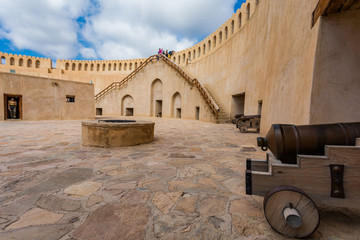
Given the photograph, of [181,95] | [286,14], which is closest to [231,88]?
[181,95]

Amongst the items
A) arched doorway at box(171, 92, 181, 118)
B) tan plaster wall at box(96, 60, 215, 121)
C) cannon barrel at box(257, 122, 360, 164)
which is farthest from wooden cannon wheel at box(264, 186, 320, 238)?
arched doorway at box(171, 92, 181, 118)

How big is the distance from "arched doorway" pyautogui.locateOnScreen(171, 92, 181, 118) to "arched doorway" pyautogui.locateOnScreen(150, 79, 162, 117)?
8.08 feet

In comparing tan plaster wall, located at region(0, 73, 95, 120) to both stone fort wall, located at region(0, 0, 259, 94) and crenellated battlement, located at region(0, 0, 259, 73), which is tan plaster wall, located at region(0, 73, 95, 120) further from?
stone fort wall, located at region(0, 0, 259, 94)

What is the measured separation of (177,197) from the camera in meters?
2.00

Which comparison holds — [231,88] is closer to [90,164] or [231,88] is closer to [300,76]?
[300,76]

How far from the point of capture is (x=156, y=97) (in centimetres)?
2316

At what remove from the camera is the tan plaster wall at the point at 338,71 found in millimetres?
3188

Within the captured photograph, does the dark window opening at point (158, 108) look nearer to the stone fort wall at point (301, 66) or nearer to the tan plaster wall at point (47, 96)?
the tan plaster wall at point (47, 96)

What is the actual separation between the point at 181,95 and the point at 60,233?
1887 centimetres

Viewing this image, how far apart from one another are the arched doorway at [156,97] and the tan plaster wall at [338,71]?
20.4m

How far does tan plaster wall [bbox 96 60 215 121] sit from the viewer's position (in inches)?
746

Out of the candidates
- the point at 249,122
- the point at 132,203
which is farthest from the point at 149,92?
the point at 132,203

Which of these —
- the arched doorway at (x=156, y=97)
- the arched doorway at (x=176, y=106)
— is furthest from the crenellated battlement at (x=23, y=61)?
the arched doorway at (x=176, y=106)

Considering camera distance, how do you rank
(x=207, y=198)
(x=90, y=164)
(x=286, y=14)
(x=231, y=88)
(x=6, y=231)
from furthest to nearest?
(x=231, y=88) < (x=286, y=14) < (x=90, y=164) < (x=207, y=198) < (x=6, y=231)
